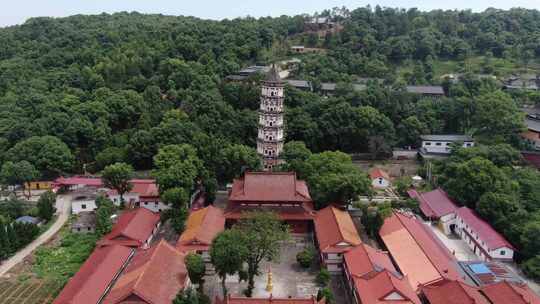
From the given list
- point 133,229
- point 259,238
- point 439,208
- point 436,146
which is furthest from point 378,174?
point 133,229

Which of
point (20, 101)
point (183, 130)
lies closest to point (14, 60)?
point (20, 101)

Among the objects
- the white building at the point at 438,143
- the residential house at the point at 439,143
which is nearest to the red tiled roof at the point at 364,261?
the residential house at the point at 439,143

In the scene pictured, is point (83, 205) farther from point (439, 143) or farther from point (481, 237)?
point (439, 143)

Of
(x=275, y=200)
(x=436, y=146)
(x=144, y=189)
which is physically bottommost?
(x=144, y=189)

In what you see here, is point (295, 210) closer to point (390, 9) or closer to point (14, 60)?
point (14, 60)

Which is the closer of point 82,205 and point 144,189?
point 82,205

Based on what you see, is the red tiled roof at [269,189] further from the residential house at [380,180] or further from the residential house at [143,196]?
the residential house at [380,180]

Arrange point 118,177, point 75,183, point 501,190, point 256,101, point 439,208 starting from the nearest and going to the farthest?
point 501,190 → point 118,177 → point 439,208 → point 75,183 → point 256,101

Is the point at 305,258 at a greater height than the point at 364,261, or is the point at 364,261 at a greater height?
the point at 364,261
